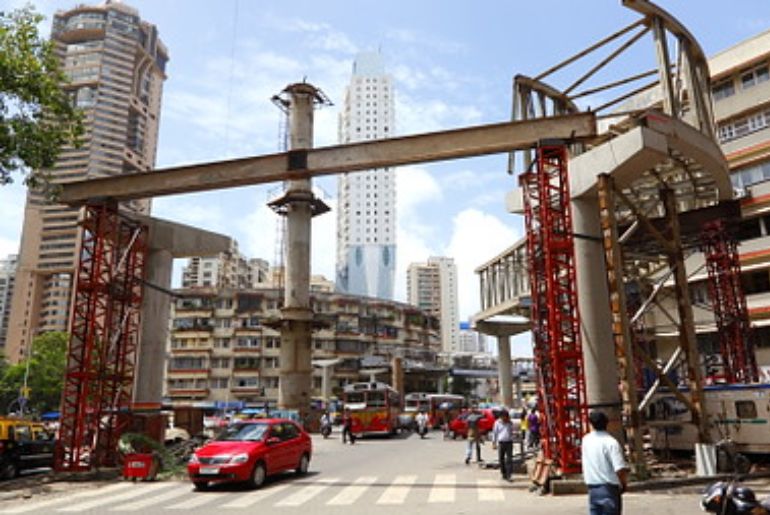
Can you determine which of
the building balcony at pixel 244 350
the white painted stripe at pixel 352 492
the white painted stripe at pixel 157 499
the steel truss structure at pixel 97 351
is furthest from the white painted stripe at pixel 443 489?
the building balcony at pixel 244 350

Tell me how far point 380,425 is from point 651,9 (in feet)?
78.3

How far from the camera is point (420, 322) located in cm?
8306

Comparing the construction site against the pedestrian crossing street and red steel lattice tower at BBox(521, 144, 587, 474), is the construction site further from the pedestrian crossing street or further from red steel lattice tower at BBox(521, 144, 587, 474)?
the pedestrian crossing street

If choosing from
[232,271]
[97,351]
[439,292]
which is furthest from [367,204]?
[97,351]

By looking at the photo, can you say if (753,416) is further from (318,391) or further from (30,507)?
(318,391)

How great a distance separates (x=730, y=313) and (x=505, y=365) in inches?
1257

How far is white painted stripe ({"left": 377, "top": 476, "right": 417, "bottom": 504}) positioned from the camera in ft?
38.3

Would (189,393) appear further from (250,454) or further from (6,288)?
(6,288)

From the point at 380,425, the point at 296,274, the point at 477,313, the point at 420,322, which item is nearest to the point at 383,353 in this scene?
the point at 420,322

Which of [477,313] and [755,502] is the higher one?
[477,313]

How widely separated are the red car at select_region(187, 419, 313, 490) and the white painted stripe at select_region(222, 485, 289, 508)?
1.37ft

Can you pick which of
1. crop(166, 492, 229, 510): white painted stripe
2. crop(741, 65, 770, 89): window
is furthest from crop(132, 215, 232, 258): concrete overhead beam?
crop(741, 65, 770, 89): window

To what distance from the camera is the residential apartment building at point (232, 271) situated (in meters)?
119

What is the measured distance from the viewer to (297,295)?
40.8 meters
